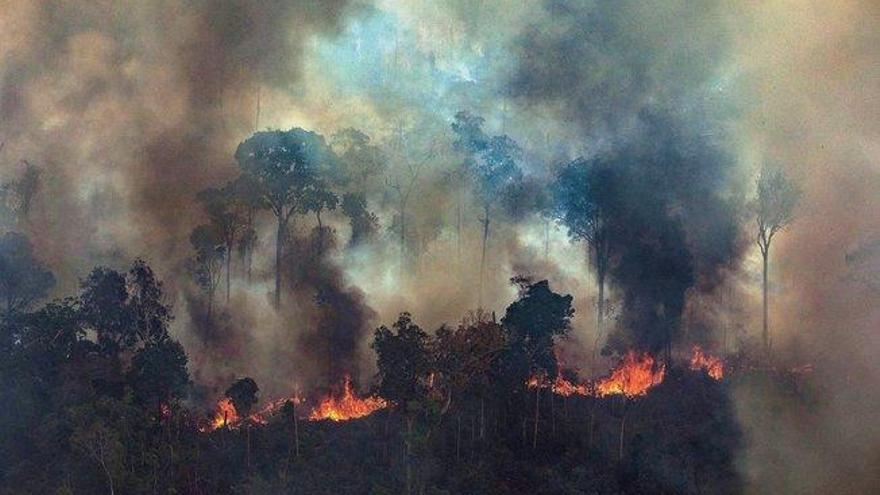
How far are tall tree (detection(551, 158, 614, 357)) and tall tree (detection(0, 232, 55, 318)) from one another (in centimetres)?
4320

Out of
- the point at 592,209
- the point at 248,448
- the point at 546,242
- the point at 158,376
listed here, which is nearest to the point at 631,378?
the point at 592,209

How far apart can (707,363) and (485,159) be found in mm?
26369

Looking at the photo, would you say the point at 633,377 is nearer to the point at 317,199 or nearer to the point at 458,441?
the point at 458,441

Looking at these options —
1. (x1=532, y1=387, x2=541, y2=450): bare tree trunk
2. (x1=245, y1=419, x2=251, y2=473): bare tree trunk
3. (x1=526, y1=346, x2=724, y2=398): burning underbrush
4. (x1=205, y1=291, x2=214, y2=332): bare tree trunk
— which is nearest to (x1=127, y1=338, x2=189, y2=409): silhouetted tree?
(x1=245, y1=419, x2=251, y2=473): bare tree trunk

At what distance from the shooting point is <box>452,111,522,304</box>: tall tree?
272 feet

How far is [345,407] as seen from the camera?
65875mm

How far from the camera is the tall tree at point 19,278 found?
2739 inches

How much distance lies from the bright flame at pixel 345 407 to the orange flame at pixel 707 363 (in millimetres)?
26042

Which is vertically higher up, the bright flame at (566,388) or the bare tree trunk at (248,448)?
the bright flame at (566,388)

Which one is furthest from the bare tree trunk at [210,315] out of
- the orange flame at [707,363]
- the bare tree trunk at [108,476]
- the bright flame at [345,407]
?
the orange flame at [707,363]

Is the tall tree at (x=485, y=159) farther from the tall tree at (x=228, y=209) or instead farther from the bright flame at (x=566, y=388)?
the tall tree at (x=228, y=209)

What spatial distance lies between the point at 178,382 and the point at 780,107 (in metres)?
60.9

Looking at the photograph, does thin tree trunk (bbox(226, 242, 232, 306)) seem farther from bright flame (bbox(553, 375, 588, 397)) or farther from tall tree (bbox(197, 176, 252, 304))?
bright flame (bbox(553, 375, 588, 397))

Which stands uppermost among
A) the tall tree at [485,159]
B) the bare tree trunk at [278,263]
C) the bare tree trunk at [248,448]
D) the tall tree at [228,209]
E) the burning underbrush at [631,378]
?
the tall tree at [485,159]
